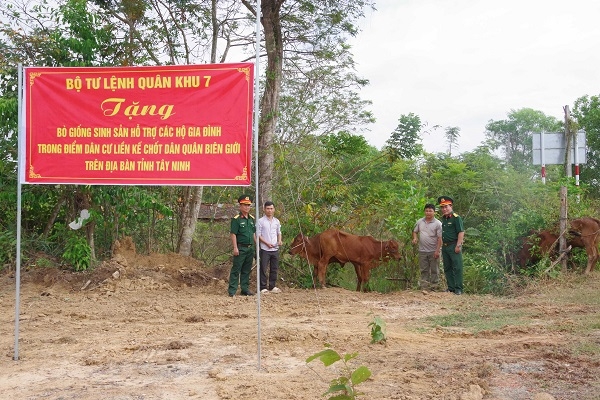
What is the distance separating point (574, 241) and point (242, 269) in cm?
596

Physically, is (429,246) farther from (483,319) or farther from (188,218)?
(188,218)

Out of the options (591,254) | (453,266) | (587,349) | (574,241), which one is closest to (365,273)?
(453,266)

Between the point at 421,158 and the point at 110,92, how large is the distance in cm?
1307

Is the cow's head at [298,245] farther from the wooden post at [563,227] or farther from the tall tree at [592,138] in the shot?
the tall tree at [592,138]

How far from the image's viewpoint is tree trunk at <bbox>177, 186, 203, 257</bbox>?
Result: 13898mm

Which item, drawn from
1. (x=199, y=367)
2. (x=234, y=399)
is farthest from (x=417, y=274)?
(x=234, y=399)

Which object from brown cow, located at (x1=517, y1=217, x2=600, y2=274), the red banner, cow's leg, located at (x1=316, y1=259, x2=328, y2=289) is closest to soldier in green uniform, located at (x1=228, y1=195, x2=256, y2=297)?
cow's leg, located at (x1=316, y1=259, x2=328, y2=289)

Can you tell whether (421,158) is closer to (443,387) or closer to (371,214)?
(371,214)

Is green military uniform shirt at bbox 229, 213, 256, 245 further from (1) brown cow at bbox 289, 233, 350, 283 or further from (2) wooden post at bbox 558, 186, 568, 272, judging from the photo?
(2) wooden post at bbox 558, 186, 568, 272

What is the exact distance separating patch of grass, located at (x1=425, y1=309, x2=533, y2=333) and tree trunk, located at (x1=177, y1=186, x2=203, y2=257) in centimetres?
644

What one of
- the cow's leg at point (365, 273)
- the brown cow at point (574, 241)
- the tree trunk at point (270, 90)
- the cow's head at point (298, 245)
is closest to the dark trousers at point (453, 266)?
the cow's leg at point (365, 273)

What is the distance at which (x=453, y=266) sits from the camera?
37.8 ft

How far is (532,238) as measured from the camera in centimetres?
1228

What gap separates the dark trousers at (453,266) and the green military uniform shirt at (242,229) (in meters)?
3.36
